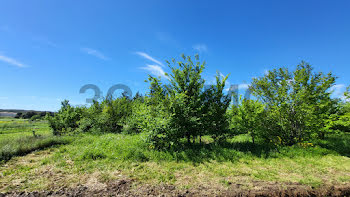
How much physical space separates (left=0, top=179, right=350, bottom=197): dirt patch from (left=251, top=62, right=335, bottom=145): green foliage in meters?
5.02

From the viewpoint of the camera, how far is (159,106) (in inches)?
333

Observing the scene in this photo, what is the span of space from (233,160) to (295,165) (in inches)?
105

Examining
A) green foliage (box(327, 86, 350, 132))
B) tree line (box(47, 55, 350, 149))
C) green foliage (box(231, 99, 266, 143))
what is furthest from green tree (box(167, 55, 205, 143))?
green foliage (box(327, 86, 350, 132))

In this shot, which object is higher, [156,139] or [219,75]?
[219,75]

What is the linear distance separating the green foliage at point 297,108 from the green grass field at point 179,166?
3.41ft

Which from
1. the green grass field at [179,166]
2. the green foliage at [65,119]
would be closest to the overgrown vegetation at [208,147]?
the green grass field at [179,166]

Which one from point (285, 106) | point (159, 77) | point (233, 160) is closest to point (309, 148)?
point (285, 106)

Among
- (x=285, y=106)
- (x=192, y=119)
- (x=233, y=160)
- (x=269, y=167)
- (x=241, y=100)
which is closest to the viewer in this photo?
(x=269, y=167)

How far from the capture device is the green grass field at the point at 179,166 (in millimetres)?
4961

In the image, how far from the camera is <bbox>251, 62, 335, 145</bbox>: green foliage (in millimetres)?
8805

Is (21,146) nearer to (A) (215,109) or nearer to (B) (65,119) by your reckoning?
(B) (65,119)

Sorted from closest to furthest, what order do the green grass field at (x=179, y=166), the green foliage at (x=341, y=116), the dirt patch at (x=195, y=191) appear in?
1. the dirt patch at (x=195, y=191)
2. the green grass field at (x=179, y=166)
3. the green foliage at (x=341, y=116)

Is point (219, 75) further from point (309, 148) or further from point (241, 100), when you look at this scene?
Result: point (309, 148)

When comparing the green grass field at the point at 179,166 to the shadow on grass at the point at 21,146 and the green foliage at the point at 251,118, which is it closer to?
the shadow on grass at the point at 21,146
